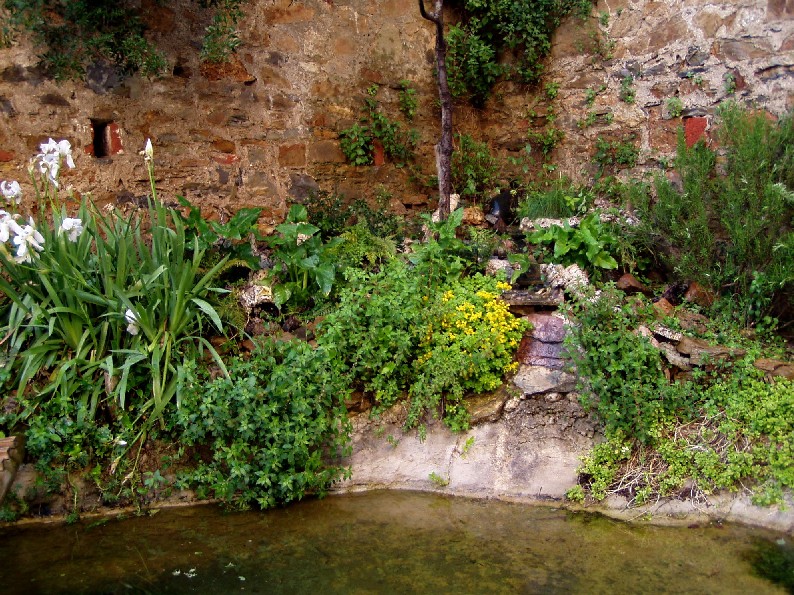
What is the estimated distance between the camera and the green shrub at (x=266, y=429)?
12.0ft

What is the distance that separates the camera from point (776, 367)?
385 cm

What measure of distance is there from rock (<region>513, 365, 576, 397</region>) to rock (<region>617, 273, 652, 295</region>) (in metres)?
0.91

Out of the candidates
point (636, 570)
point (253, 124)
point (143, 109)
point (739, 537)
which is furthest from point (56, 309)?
point (739, 537)

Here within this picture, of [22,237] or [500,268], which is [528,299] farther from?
[22,237]

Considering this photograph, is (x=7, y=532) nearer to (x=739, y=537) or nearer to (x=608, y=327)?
(x=608, y=327)

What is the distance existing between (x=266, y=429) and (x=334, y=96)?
3.14 m

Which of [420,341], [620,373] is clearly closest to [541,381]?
[620,373]

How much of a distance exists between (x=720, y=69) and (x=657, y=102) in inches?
19.4

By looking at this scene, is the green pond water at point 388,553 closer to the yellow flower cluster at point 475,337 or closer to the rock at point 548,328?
the yellow flower cluster at point 475,337

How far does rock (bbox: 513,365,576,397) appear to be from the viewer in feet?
13.4

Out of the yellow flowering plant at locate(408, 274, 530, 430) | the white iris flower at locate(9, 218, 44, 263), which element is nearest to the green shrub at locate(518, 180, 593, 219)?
the yellow flowering plant at locate(408, 274, 530, 430)

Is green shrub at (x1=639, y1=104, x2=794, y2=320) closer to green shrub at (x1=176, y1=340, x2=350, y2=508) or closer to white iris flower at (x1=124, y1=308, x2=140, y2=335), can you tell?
green shrub at (x1=176, y1=340, x2=350, y2=508)

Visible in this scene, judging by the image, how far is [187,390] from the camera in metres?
3.78

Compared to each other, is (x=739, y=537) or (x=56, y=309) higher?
(x=56, y=309)
